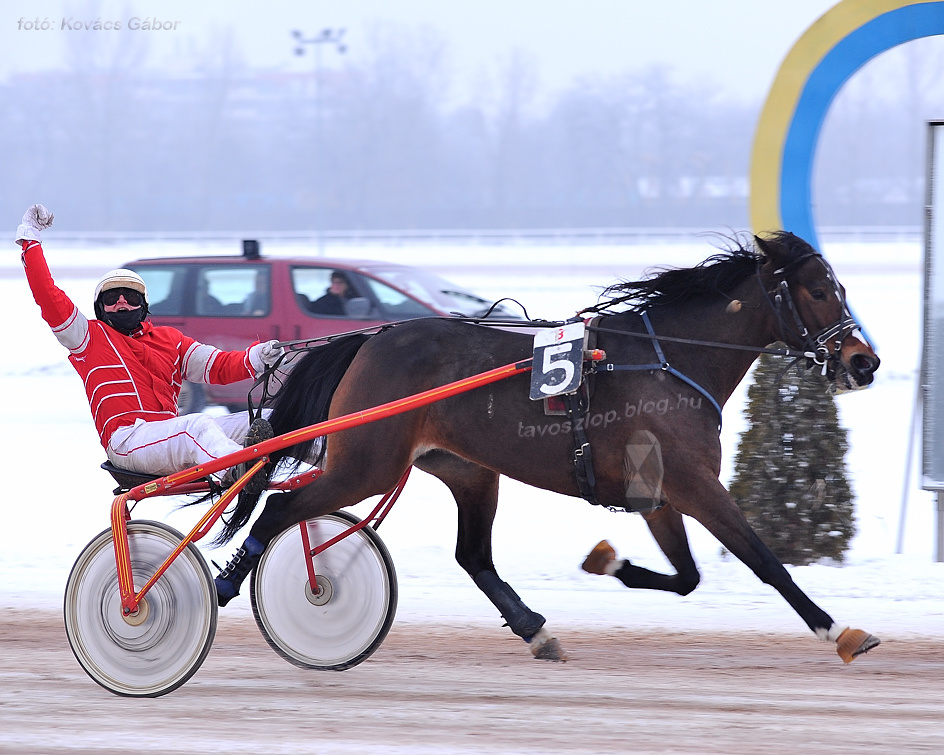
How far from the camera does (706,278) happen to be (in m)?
4.10

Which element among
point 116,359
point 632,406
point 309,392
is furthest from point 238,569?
point 632,406

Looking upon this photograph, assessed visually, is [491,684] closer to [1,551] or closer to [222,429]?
[222,429]

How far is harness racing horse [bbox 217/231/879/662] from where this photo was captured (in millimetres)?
3838

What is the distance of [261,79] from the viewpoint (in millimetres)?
55094

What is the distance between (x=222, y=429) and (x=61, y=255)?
32.9 meters

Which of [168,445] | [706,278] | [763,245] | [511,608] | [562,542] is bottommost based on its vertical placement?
[562,542]

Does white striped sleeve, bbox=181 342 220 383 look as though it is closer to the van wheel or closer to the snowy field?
the snowy field

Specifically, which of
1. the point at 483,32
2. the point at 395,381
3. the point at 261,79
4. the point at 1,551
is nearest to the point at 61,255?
the point at 261,79

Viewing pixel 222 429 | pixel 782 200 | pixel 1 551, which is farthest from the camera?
pixel 782 200

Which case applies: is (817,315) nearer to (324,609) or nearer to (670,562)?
(670,562)

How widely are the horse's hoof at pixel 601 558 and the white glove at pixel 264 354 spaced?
1427 mm

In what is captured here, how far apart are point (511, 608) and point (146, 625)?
4.33 feet

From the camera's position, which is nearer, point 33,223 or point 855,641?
point 855,641

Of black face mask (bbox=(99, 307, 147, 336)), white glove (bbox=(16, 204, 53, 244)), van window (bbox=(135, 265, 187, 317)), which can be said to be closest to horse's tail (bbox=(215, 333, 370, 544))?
black face mask (bbox=(99, 307, 147, 336))
